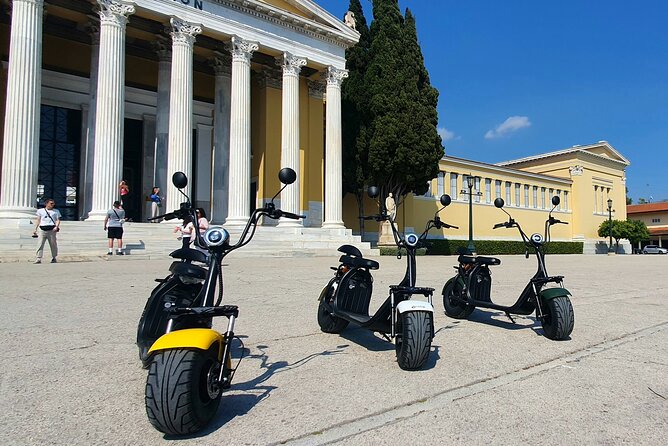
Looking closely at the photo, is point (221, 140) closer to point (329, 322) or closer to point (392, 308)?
point (329, 322)

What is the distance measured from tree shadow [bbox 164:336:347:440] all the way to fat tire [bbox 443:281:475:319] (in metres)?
2.10

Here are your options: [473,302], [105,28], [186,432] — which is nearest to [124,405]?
[186,432]

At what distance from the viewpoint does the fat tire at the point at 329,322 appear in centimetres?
476

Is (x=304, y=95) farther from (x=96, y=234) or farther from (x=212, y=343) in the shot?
(x=212, y=343)

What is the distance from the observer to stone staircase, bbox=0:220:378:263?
43.2 feet


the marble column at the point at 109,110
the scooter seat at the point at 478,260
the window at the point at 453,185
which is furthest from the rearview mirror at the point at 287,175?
the window at the point at 453,185

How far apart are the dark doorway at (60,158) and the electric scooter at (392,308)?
2163cm

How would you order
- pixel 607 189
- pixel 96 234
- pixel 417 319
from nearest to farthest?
pixel 417 319
pixel 96 234
pixel 607 189

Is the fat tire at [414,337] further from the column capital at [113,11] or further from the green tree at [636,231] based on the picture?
the green tree at [636,231]

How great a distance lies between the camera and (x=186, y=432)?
237 centimetres

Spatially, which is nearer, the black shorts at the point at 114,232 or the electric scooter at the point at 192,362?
the electric scooter at the point at 192,362

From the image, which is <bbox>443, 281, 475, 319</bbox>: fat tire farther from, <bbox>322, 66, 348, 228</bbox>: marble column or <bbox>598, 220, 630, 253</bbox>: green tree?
<bbox>598, 220, 630, 253</bbox>: green tree

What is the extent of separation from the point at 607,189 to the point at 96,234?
5558cm

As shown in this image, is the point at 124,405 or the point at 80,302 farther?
the point at 80,302
